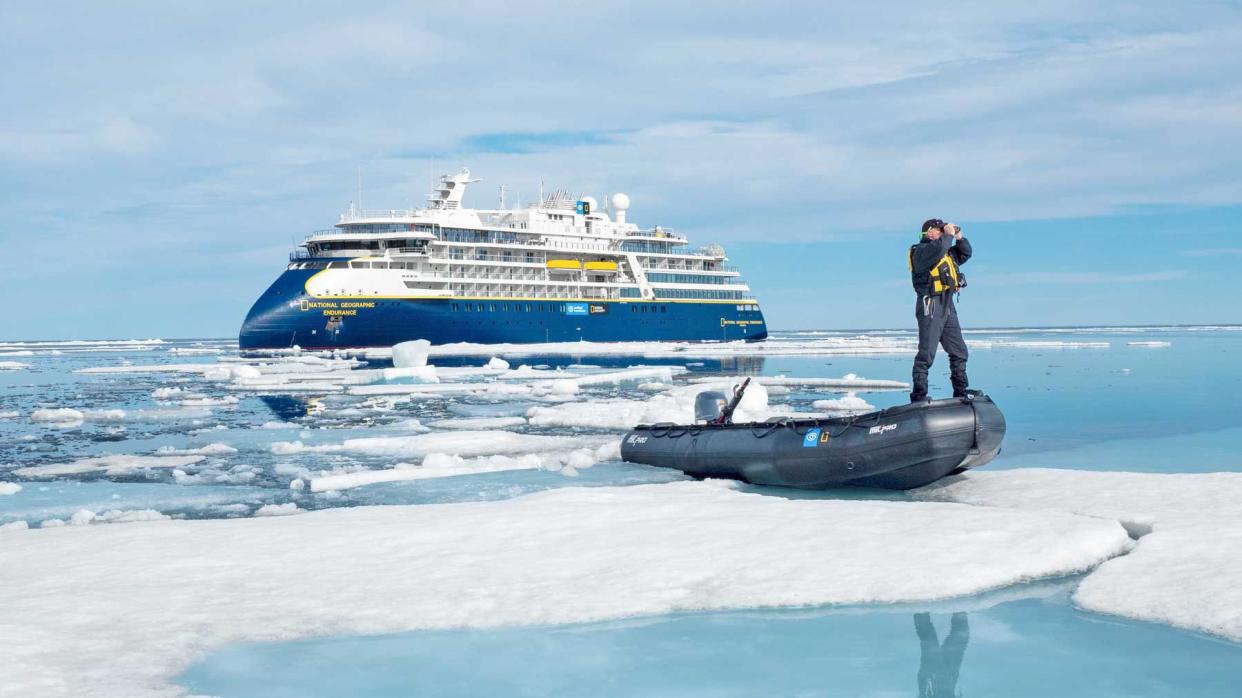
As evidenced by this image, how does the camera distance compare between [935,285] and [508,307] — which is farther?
[508,307]

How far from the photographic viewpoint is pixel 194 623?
20.2ft

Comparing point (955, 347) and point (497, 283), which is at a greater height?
point (497, 283)

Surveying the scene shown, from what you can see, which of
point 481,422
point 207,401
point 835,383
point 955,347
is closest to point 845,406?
point 481,422

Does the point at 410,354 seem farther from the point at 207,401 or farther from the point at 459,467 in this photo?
the point at 459,467

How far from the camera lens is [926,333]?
1096 cm

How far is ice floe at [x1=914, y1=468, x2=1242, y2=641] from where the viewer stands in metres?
6.32

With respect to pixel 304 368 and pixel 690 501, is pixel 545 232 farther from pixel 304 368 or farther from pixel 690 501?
pixel 690 501

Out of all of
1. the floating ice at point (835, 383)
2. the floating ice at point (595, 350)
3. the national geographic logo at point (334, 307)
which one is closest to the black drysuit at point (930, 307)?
the floating ice at point (835, 383)

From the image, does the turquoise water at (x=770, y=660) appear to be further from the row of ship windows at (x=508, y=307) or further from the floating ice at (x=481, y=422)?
the row of ship windows at (x=508, y=307)

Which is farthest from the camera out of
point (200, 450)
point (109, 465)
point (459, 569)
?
point (200, 450)

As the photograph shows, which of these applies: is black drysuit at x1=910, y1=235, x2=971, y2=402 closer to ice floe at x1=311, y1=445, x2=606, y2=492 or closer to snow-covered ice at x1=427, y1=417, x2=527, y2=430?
ice floe at x1=311, y1=445, x2=606, y2=492

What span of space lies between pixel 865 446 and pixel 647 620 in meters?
5.41

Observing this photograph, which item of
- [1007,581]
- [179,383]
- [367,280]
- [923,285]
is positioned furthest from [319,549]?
[367,280]

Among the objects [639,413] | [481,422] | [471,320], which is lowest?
[481,422]
